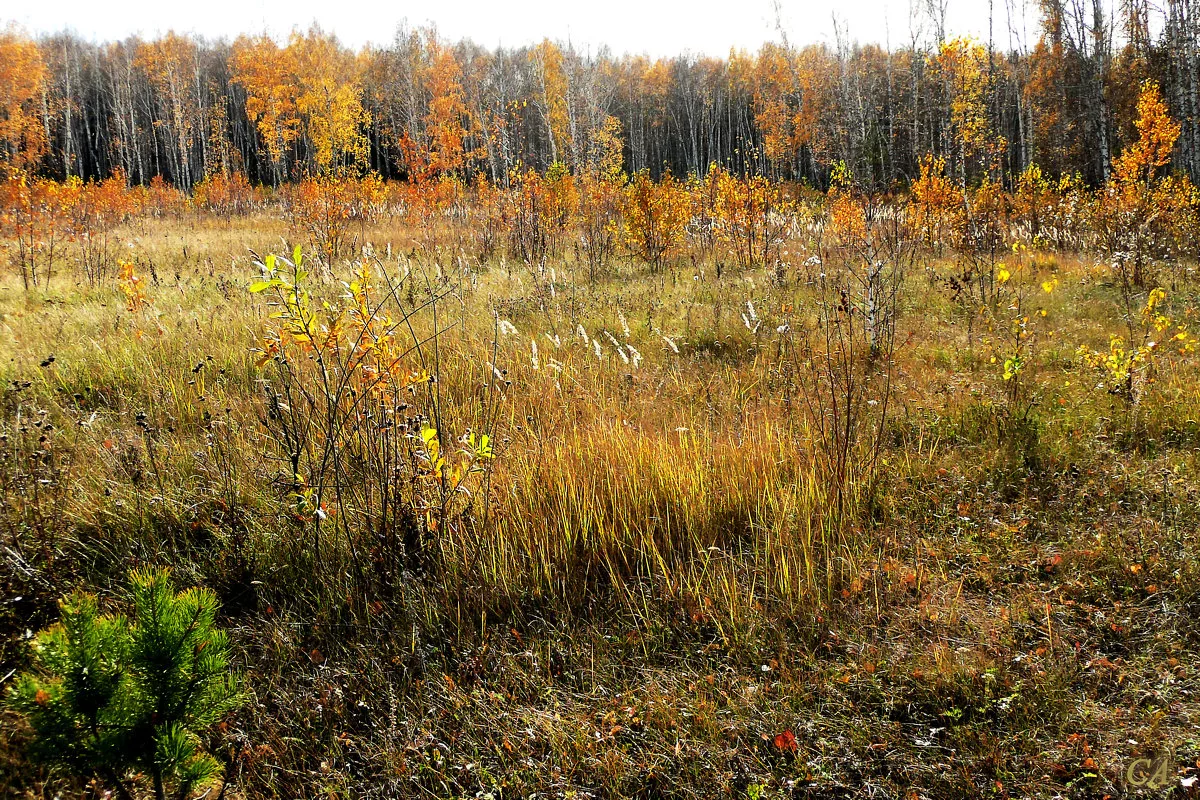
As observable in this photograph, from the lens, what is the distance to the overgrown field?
5.89 feet

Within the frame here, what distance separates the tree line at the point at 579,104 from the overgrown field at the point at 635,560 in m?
11.1

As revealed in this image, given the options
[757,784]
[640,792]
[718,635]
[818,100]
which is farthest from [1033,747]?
[818,100]

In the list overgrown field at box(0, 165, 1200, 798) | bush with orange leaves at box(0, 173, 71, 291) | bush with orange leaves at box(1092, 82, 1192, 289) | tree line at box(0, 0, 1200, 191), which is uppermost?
tree line at box(0, 0, 1200, 191)

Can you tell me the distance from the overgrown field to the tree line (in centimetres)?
1111

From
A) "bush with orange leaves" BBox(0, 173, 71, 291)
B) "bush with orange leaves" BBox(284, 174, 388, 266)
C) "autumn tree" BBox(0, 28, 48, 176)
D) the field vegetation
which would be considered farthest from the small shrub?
"autumn tree" BBox(0, 28, 48, 176)

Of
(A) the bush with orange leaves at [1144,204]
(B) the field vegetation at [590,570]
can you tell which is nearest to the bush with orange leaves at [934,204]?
(A) the bush with orange leaves at [1144,204]

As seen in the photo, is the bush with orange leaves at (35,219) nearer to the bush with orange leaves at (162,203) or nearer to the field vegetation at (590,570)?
the field vegetation at (590,570)

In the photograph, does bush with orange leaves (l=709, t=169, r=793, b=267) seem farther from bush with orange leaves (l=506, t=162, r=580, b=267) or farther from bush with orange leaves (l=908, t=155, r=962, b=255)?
bush with orange leaves (l=506, t=162, r=580, b=267)

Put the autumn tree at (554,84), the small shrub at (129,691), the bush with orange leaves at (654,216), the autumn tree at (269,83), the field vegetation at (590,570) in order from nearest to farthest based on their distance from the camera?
the small shrub at (129,691) < the field vegetation at (590,570) < the bush with orange leaves at (654,216) < the autumn tree at (269,83) < the autumn tree at (554,84)

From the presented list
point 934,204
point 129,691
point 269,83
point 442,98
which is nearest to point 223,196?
point 442,98

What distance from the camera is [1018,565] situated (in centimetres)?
251

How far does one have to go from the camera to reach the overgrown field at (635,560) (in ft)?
5.89

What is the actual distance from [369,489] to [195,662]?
126cm

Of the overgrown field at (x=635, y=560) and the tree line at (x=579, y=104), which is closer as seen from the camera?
the overgrown field at (x=635, y=560)
